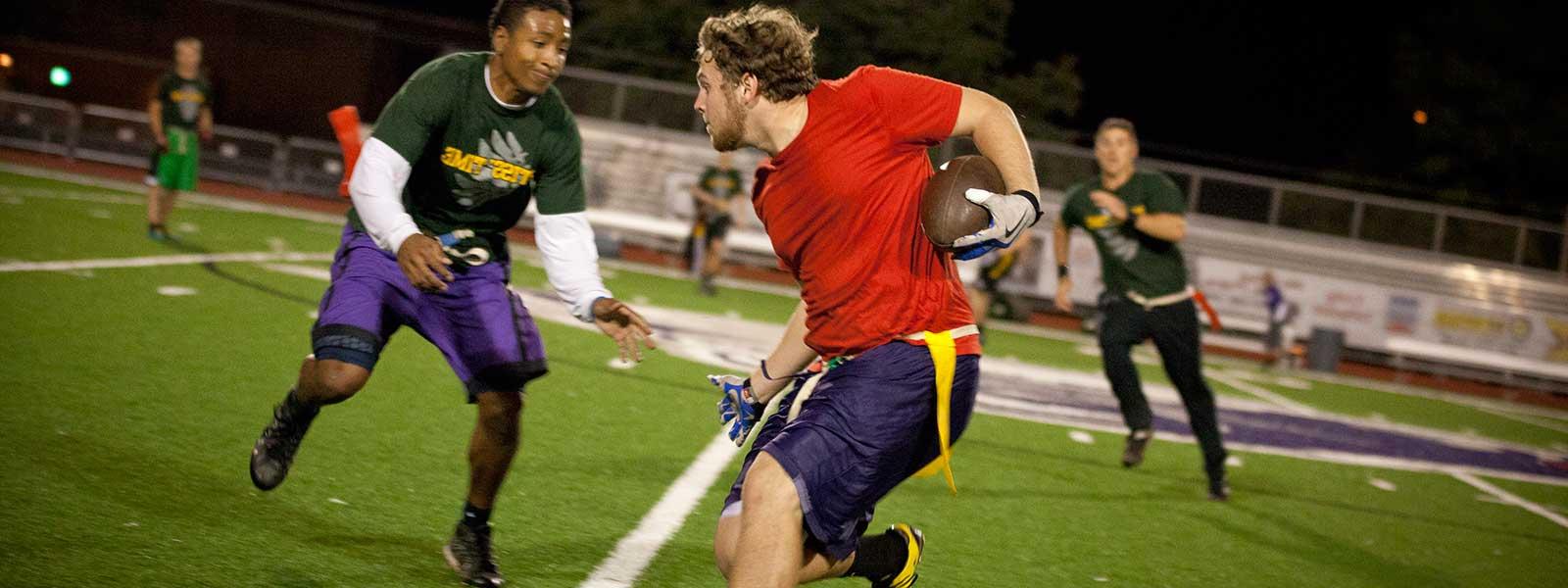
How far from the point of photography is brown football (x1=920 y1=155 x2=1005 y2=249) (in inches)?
140

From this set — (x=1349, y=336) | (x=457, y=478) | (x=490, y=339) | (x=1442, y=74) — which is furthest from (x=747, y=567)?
(x=1442, y=74)

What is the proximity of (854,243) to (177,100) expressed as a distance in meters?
13.3

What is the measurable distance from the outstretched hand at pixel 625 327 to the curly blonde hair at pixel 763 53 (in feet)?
2.93

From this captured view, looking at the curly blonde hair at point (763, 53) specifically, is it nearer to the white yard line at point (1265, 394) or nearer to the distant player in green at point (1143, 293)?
the distant player in green at point (1143, 293)

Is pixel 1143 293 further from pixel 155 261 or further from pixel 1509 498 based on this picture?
pixel 155 261

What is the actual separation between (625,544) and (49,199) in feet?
45.2

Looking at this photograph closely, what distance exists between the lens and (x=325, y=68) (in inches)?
1556

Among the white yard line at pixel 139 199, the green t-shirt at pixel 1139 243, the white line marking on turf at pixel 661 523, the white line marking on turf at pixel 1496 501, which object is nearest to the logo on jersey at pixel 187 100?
the white yard line at pixel 139 199

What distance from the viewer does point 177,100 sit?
1495 centimetres

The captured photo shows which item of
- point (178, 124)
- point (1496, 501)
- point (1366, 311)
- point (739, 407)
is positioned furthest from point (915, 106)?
point (1366, 311)

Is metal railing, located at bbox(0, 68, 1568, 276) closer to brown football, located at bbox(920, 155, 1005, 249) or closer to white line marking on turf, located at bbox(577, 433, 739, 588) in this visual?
white line marking on turf, located at bbox(577, 433, 739, 588)

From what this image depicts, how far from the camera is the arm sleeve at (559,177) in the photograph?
482 centimetres

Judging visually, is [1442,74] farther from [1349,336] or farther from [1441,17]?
[1349,336]

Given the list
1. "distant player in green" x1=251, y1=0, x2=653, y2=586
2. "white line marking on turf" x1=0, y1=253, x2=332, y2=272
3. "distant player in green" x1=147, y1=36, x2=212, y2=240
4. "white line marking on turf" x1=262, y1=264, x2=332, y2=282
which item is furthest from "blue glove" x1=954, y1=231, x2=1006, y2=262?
"distant player in green" x1=147, y1=36, x2=212, y2=240
